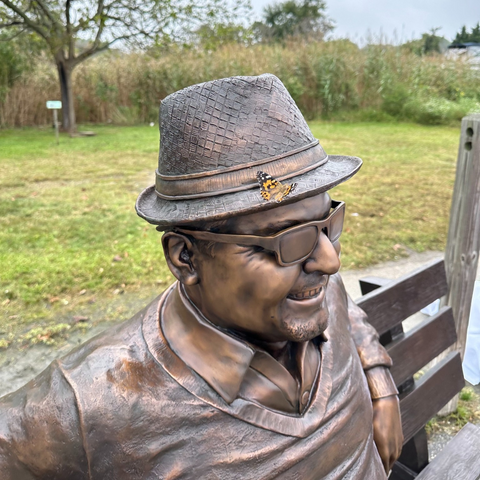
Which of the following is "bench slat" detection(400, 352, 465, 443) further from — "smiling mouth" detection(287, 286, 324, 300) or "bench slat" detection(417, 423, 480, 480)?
"smiling mouth" detection(287, 286, 324, 300)

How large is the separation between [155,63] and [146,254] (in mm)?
12909

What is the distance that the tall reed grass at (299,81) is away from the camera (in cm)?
1448

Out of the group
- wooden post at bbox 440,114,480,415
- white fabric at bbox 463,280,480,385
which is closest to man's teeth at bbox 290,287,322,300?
wooden post at bbox 440,114,480,415

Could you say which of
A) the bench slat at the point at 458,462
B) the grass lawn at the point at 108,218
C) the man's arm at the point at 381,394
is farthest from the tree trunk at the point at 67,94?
the bench slat at the point at 458,462

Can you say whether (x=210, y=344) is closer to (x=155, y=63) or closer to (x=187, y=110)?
(x=187, y=110)

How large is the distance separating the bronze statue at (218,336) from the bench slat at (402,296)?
0.82 m

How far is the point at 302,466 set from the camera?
1.28m

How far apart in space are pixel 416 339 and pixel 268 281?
1.48 meters

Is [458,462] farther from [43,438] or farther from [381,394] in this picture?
[43,438]

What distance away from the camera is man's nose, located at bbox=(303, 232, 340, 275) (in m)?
1.13

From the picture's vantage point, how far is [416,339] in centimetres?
229

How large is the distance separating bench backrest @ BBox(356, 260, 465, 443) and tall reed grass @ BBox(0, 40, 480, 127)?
1226cm

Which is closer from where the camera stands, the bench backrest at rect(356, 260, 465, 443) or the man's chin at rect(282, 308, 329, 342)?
the man's chin at rect(282, 308, 329, 342)

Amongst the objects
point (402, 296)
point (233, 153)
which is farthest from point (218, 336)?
point (402, 296)
